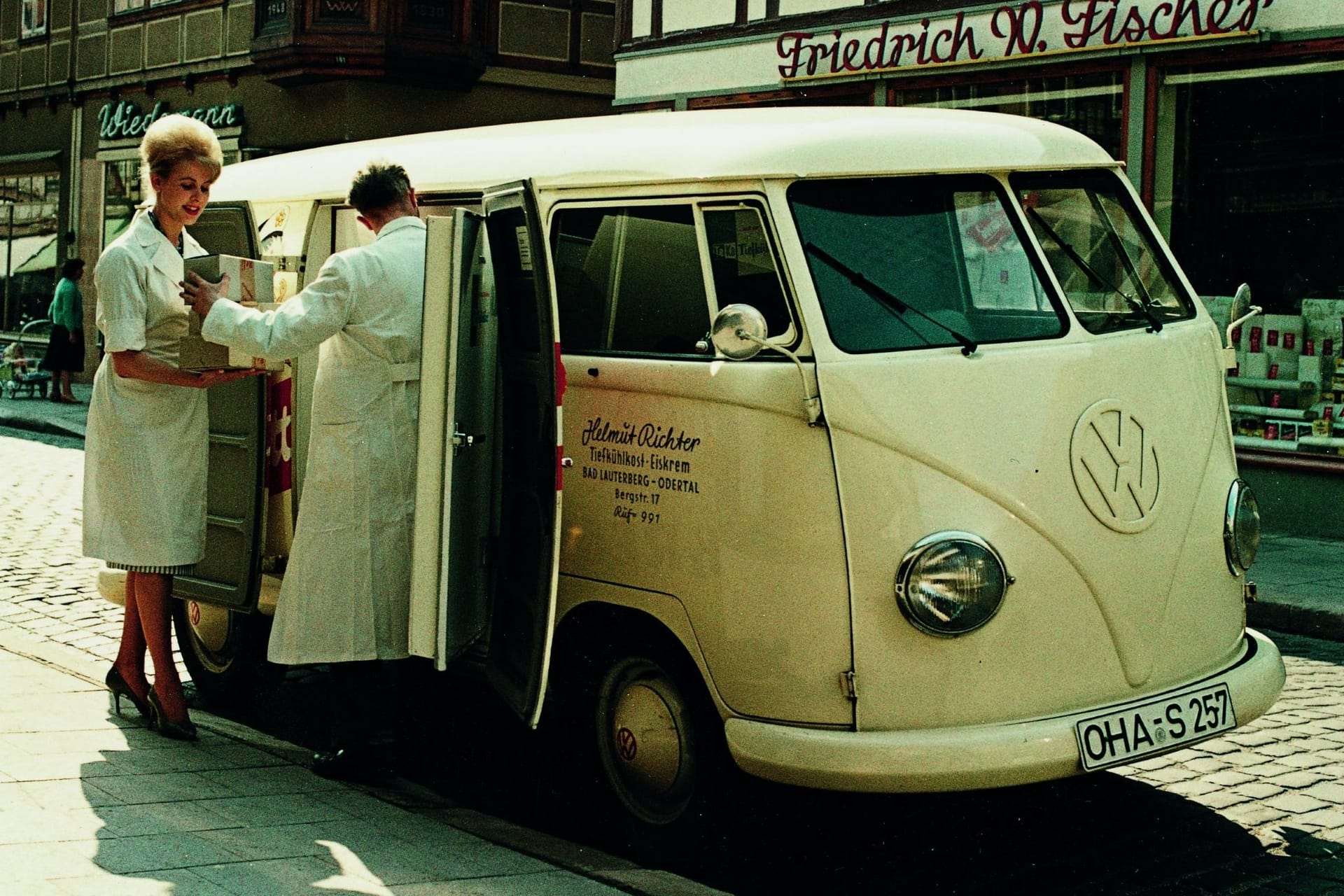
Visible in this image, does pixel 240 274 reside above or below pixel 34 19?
below

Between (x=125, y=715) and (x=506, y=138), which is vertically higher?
(x=506, y=138)

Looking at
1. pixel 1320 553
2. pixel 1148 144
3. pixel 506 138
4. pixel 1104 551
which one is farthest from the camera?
pixel 1148 144

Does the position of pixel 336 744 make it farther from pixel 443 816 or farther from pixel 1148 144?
pixel 1148 144

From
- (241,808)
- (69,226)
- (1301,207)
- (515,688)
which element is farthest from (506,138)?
(69,226)

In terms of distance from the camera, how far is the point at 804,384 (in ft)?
15.5

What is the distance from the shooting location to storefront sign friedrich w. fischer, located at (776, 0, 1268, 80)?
12.7 metres

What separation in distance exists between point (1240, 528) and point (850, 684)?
1.48 m

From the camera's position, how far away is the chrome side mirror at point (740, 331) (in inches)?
185

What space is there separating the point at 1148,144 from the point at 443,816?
32.5ft

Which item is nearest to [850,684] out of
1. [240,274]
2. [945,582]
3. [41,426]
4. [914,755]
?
[914,755]

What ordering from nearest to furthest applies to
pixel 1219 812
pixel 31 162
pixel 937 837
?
pixel 937 837
pixel 1219 812
pixel 31 162

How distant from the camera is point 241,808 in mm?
5078

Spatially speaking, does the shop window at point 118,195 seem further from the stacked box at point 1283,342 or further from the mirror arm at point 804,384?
the mirror arm at point 804,384

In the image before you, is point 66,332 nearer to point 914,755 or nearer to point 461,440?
point 461,440
